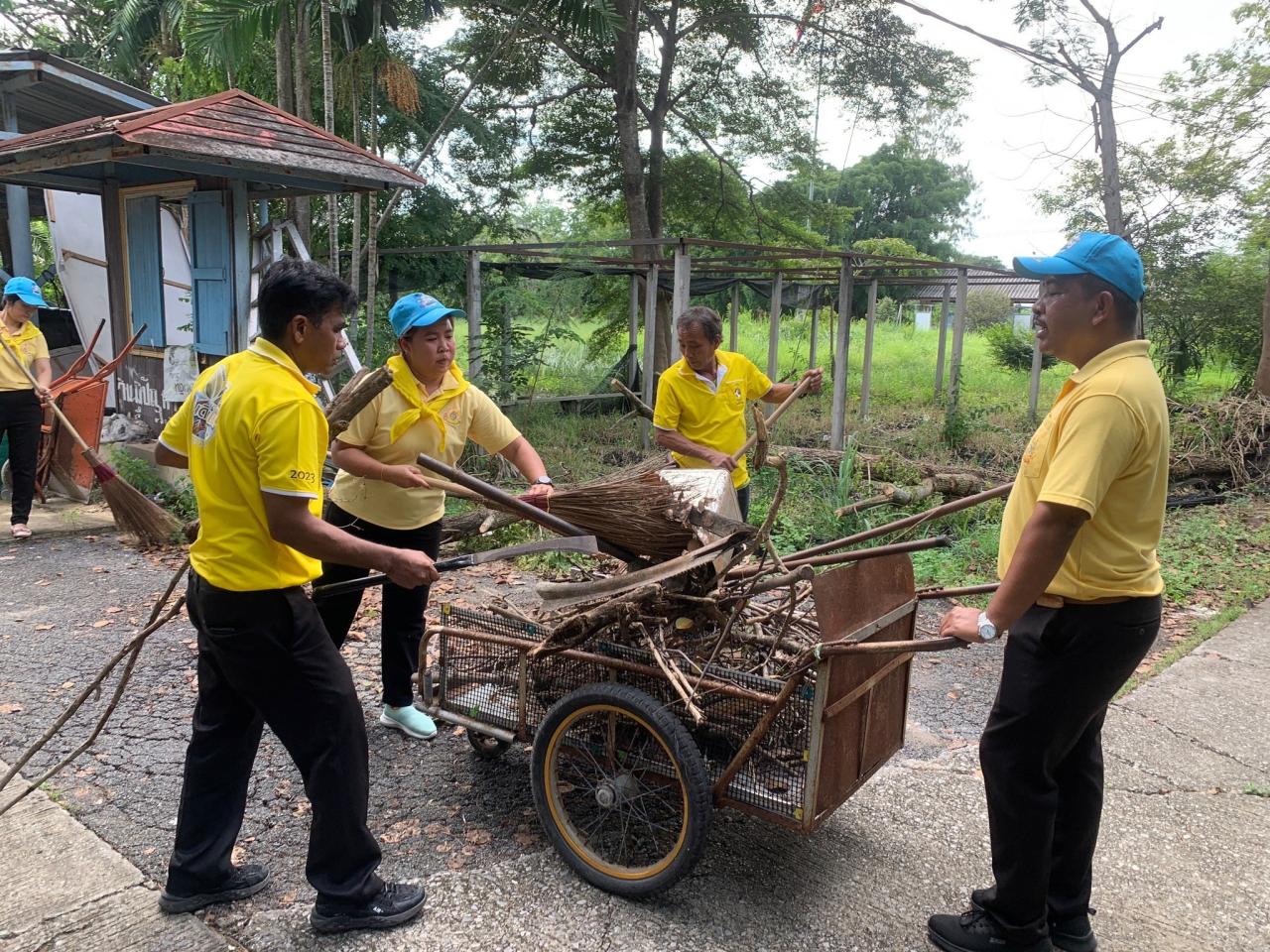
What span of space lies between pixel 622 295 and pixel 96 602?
1166cm

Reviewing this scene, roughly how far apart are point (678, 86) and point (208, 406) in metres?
15.4

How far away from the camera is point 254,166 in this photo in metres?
6.64

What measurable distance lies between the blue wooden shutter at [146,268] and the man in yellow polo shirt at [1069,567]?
8199mm

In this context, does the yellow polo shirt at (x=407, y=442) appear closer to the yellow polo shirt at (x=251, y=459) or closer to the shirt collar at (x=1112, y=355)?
the yellow polo shirt at (x=251, y=459)

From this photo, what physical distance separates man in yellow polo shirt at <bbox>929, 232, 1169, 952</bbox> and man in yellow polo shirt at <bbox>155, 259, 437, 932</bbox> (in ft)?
5.28

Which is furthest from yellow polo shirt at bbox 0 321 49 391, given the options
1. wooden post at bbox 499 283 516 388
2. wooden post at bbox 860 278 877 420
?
wooden post at bbox 860 278 877 420

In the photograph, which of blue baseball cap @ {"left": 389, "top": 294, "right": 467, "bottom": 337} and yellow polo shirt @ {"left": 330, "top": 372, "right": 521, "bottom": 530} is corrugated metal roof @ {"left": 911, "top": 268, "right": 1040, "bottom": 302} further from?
blue baseball cap @ {"left": 389, "top": 294, "right": 467, "bottom": 337}

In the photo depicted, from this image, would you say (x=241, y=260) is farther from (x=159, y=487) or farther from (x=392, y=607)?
(x=392, y=607)

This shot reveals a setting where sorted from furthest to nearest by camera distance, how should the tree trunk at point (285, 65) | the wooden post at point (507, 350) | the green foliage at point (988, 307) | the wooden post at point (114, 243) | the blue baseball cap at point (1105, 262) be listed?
the green foliage at point (988, 307) < the wooden post at point (507, 350) < the tree trunk at point (285, 65) < the wooden post at point (114, 243) < the blue baseball cap at point (1105, 262)

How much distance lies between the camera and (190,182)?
7758mm

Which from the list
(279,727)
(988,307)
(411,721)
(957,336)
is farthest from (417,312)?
(988,307)

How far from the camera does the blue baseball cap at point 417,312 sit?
11.2 feet

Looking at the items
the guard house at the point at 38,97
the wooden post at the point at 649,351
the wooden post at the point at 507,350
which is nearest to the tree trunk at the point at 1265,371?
the wooden post at the point at 649,351

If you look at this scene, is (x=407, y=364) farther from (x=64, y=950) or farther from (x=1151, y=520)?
(x=1151, y=520)
